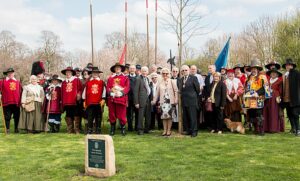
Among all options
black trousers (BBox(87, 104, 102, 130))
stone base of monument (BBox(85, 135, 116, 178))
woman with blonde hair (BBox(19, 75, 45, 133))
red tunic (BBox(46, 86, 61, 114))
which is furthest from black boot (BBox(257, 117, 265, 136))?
woman with blonde hair (BBox(19, 75, 45, 133))

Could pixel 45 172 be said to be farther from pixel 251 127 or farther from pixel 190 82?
pixel 251 127

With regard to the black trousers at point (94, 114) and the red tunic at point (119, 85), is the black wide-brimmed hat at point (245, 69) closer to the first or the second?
the red tunic at point (119, 85)

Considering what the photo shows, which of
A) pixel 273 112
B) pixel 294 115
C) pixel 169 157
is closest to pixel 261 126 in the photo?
pixel 273 112

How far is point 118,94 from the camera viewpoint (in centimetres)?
1014

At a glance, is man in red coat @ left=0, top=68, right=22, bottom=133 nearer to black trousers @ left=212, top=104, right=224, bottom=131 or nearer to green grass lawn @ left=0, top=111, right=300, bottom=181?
green grass lawn @ left=0, top=111, right=300, bottom=181

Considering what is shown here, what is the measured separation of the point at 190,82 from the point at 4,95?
Answer: 19.6ft

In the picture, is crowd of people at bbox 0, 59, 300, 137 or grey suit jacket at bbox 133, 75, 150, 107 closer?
crowd of people at bbox 0, 59, 300, 137

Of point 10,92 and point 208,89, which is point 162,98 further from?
point 10,92

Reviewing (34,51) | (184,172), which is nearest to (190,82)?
(184,172)

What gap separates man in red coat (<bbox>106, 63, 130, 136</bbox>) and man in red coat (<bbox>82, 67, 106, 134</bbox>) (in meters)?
0.25

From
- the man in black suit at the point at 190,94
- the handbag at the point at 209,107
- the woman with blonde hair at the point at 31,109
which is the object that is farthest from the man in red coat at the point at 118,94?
the woman with blonde hair at the point at 31,109

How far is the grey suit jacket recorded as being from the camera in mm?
10484

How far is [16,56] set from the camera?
4956cm

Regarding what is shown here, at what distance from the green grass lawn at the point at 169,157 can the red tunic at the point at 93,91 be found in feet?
3.62
